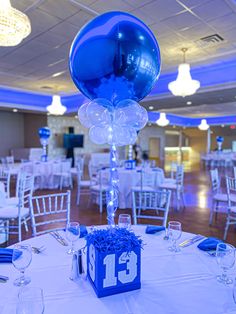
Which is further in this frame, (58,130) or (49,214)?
(58,130)

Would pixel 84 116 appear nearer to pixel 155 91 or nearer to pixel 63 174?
pixel 63 174

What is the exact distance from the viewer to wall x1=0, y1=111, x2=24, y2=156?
13023mm

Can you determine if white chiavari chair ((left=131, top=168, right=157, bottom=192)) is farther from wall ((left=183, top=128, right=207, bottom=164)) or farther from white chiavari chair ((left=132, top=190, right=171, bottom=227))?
wall ((left=183, top=128, right=207, bottom=164))

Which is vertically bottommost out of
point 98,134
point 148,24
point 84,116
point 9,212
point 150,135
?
point 9,212

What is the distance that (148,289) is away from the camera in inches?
47.9

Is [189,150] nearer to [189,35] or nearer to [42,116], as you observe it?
[42,116]

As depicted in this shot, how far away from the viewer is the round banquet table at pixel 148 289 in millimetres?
1064

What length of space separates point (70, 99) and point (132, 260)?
1024cm

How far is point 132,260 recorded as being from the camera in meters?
1.22

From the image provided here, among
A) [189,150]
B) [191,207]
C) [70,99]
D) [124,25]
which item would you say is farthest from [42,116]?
[189,150]

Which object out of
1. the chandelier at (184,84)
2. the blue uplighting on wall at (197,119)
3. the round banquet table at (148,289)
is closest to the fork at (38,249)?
the round banquet table at (148,289)

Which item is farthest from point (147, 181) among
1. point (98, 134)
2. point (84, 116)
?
point (84, 116)

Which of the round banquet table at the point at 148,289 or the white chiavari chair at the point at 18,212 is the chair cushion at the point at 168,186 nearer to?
the white chiavari chair at the point at 18,212

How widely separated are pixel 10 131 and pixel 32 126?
48.5 inches
